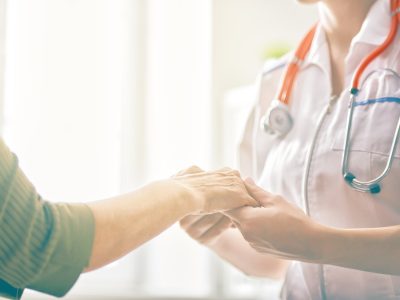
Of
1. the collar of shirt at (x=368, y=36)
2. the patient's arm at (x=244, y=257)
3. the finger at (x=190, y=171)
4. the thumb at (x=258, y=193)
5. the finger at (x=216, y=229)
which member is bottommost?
the patient's arm at (x=244, y=257)

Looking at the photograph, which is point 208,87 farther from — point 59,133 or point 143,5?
point 59,133

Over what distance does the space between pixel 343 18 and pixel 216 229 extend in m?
0.49

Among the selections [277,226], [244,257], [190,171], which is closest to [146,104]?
[244,257]

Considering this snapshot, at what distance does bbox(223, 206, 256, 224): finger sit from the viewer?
110cm

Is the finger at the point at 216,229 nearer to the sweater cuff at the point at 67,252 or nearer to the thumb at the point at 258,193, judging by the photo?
the thumb at the point at 258,193

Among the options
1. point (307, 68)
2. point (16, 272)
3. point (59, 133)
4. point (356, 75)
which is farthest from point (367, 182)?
point (59, 133)

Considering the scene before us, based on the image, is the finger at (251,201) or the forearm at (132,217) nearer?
the forearm at (132,217)

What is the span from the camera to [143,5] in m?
2.37

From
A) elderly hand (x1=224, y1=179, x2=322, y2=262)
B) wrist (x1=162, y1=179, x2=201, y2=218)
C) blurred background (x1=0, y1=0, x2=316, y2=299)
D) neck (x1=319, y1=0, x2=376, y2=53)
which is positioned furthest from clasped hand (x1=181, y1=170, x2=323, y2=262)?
blurred background (x1=0, y1=0, x2=316, y2=299)

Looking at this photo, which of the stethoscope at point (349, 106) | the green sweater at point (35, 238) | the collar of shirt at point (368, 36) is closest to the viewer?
the green sweater at point (35, 238)

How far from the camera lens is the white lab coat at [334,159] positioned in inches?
43.7

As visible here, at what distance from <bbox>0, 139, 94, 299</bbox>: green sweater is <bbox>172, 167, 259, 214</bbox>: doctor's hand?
0.23 metres

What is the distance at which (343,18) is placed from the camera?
131 centimetres

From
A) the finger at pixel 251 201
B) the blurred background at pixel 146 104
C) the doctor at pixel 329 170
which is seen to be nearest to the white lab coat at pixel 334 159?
the doctor at pixel 329 170
